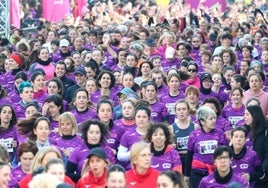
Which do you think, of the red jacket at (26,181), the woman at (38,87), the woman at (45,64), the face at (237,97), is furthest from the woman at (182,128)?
the woman at (45,64)

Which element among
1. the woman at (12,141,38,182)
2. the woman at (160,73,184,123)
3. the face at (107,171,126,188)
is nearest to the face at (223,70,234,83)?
the woman at (160,73,184,123)

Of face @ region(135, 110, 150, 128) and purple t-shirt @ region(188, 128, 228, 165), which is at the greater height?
face @ region(135, 110, 150, 128)

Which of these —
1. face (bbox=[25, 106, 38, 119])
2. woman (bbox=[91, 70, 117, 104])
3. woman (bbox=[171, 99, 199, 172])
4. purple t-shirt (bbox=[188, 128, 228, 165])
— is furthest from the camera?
woman (bbox=[91, 70, 117, 104])

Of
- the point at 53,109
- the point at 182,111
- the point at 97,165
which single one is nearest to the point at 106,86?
the point at 53,109

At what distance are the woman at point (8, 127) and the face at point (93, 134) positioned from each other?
1942mm

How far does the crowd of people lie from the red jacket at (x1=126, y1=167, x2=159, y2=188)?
1cm

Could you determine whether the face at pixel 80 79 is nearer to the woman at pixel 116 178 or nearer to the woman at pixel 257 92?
the woman at pixel 257 92

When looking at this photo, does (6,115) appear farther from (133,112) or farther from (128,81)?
(128,81)

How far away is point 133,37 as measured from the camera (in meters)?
25.9

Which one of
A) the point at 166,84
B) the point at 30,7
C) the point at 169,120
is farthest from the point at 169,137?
the point at 30,7

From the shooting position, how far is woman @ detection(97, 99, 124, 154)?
15.1 metres

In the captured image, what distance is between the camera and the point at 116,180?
10789 mm

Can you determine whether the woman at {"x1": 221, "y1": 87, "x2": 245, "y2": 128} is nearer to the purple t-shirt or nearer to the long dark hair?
the long dark hair

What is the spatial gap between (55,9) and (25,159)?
18236 mm
